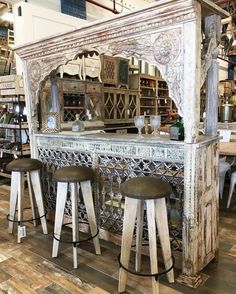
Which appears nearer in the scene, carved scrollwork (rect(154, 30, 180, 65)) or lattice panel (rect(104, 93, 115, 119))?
carved scrollwork (rect(154, 30, 180, 65))

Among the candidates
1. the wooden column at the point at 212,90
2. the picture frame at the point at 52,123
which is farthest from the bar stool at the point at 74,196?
the wooden column at the point at 212,90

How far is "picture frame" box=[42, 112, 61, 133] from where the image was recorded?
304cm

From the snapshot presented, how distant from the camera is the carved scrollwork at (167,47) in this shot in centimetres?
192

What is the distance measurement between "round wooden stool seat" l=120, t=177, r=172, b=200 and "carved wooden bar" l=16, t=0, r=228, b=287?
243 mm

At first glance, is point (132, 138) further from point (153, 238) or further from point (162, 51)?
point (153, 238)

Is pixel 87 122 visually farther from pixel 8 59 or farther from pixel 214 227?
pixel 214 227

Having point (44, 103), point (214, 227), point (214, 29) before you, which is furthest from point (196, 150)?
point (44, 103)

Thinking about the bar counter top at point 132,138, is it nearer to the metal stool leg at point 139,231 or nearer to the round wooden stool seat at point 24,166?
the round wooden stool seat at point 24,166

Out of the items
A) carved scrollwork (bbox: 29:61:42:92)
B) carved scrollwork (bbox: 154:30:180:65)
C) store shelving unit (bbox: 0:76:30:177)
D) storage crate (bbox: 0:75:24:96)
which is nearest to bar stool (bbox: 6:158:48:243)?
carved scrollwork (bbox: 29:61:42:92)

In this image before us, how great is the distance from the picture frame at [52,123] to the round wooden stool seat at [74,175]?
30.9 inches

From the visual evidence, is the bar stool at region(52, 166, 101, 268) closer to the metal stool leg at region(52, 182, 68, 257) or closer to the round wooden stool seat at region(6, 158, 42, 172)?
the metal stool leg at region(52, 182, 68, 257)

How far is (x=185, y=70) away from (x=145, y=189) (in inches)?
33.8

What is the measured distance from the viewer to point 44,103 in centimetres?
421

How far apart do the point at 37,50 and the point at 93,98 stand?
2880 millimetres
